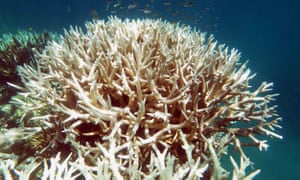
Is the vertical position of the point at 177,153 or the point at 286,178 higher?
the point at 286,178

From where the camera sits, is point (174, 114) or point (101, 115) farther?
point (174, 114)

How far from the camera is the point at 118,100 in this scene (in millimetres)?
2830

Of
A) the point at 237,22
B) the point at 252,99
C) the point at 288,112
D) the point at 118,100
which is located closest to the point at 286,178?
the point at 288,112

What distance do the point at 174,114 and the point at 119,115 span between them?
0.71m

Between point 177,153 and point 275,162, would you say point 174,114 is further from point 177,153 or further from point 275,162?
point 275,162

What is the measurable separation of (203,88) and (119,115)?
3.37ft

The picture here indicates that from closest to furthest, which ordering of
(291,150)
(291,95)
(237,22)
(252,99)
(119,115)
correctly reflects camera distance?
(119,115), (252,99), (291,150), (291,95), (237,22)

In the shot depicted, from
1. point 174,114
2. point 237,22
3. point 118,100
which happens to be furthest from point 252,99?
point 237,22

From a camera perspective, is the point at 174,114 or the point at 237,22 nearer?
the point at 174,114

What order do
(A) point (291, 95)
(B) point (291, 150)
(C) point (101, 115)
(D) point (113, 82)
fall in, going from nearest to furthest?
(C) point (101, 115) < (D) point (113, 82) < (B) point (291, 150) < (A) point (291, 95)

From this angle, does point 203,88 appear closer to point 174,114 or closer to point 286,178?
point 174,114

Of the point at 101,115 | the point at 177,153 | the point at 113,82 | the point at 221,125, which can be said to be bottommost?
the point at 177,153

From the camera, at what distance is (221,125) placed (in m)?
3.01

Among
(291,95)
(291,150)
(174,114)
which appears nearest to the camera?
(174,114)
